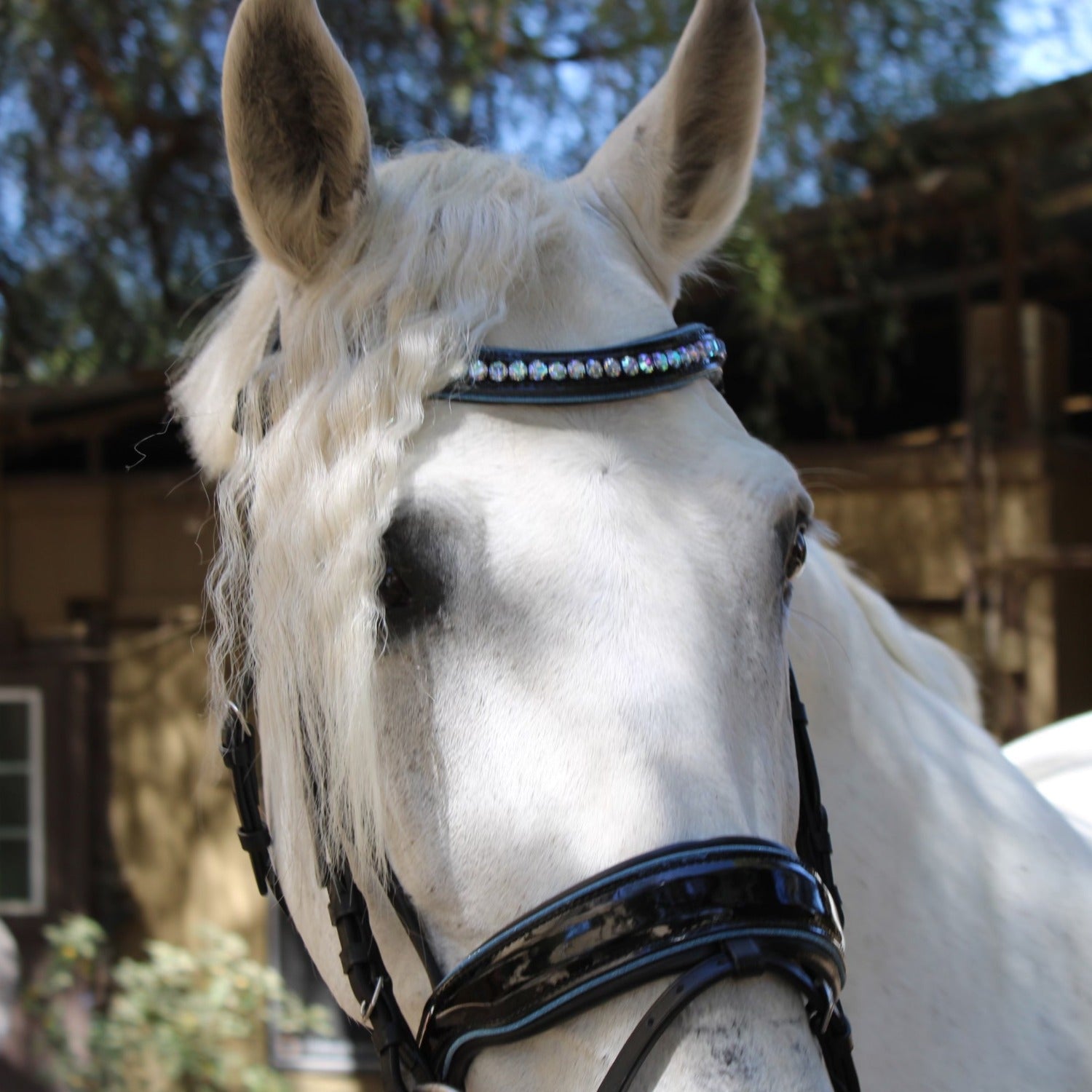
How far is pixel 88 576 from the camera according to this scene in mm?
5555

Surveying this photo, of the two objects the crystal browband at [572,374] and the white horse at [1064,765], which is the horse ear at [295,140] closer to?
the crystal browband at [572,374]

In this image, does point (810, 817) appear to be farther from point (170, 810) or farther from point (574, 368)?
point (170, 810)

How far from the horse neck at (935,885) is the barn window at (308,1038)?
4271 mm

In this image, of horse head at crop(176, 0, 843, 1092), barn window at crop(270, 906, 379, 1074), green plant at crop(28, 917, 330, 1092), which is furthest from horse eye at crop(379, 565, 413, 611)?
barn window at crop(270, 906, 379, 1074)

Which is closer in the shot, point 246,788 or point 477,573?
point 477,573

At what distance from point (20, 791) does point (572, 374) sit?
547cm

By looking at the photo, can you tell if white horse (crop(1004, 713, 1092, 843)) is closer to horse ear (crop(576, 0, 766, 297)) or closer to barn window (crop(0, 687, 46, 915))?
horse ear (crop(576, 0, 766, 297))

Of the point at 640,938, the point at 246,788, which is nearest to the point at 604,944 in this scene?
the point at 640,938

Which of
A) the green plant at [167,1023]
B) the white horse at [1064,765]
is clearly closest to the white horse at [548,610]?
the white horse at [1064,765]

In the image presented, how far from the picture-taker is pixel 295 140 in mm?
1207

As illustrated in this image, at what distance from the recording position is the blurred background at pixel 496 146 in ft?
15.3

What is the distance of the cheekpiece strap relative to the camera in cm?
90

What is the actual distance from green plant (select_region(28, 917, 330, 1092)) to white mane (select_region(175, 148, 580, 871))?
3678mm

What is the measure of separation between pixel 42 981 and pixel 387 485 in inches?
194
